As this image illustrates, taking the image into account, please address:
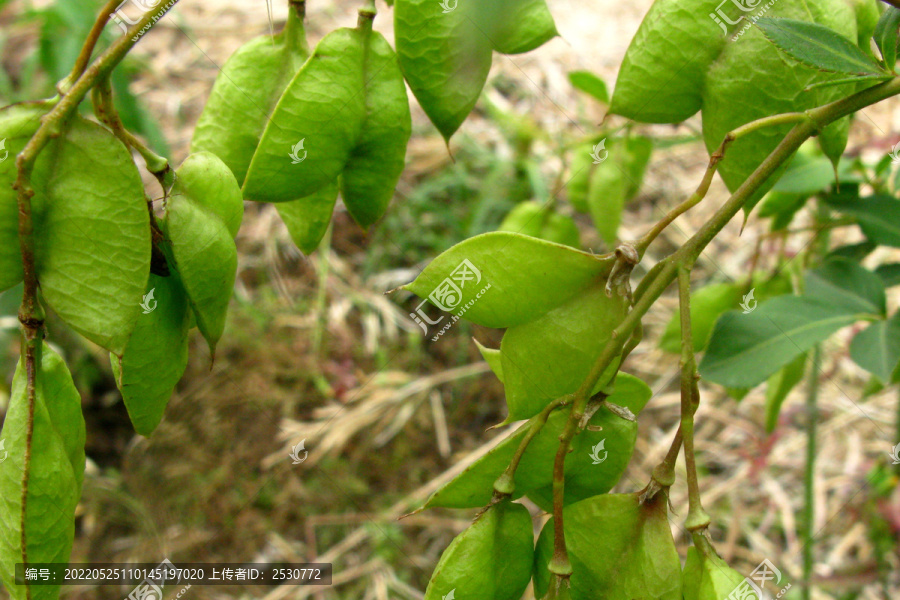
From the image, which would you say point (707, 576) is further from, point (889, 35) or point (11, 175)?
point (11, 175)

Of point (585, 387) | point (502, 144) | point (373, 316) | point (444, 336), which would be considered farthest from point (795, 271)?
point (502, 144)

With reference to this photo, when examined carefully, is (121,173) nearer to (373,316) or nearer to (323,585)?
(323,585)

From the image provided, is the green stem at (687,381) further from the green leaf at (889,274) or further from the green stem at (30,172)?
the green leaf at (889,274)

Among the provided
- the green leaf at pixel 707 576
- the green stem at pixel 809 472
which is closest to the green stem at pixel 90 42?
the green leaf at pixel 707 576

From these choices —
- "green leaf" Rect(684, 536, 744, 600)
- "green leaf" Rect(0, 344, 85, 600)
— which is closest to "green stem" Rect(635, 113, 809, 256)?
"green leaf" Rect(684, 536, 744, 600)

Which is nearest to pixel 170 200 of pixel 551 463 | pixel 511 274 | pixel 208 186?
pixel 208 186

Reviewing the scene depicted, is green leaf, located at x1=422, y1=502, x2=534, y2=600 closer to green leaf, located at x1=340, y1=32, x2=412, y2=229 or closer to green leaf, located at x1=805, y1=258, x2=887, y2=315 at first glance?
green leaf, located at x1=340, y1=32, x2=412, y2=229
